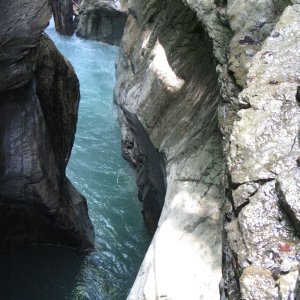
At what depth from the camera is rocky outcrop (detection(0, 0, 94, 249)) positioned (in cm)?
644

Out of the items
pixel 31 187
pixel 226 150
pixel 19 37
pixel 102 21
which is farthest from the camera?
pixel 102 21

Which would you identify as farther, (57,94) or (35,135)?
(57,94)

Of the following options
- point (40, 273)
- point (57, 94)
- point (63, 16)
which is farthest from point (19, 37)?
point (63, 16)

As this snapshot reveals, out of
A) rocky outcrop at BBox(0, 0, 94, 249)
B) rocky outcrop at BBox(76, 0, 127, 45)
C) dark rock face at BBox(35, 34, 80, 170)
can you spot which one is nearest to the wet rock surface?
Result: dark rock face at BBox(35, 34, 80, 170)

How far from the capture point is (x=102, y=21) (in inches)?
934

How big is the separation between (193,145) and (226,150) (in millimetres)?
2201

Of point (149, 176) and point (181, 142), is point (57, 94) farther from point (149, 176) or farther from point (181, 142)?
point (181, 142)

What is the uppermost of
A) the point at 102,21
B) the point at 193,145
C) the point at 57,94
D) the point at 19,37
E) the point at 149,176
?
the point at 102,21

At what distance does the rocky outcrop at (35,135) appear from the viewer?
6.44 metres

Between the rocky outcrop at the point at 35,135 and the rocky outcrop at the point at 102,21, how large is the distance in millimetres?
14844

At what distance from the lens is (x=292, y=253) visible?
2918mm

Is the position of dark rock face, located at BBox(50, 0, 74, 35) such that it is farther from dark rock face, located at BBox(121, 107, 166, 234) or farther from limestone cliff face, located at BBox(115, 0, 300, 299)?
limestone cliff face, located at BBox(115, 0, 300, 299)

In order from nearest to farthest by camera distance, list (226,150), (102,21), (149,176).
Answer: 1. (226,150)
2. (149,176)
3. (102,21)

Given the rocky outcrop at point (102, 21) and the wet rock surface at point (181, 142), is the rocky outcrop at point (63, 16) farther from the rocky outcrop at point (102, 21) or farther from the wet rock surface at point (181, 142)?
the wet rock surface at point (181, 142)
